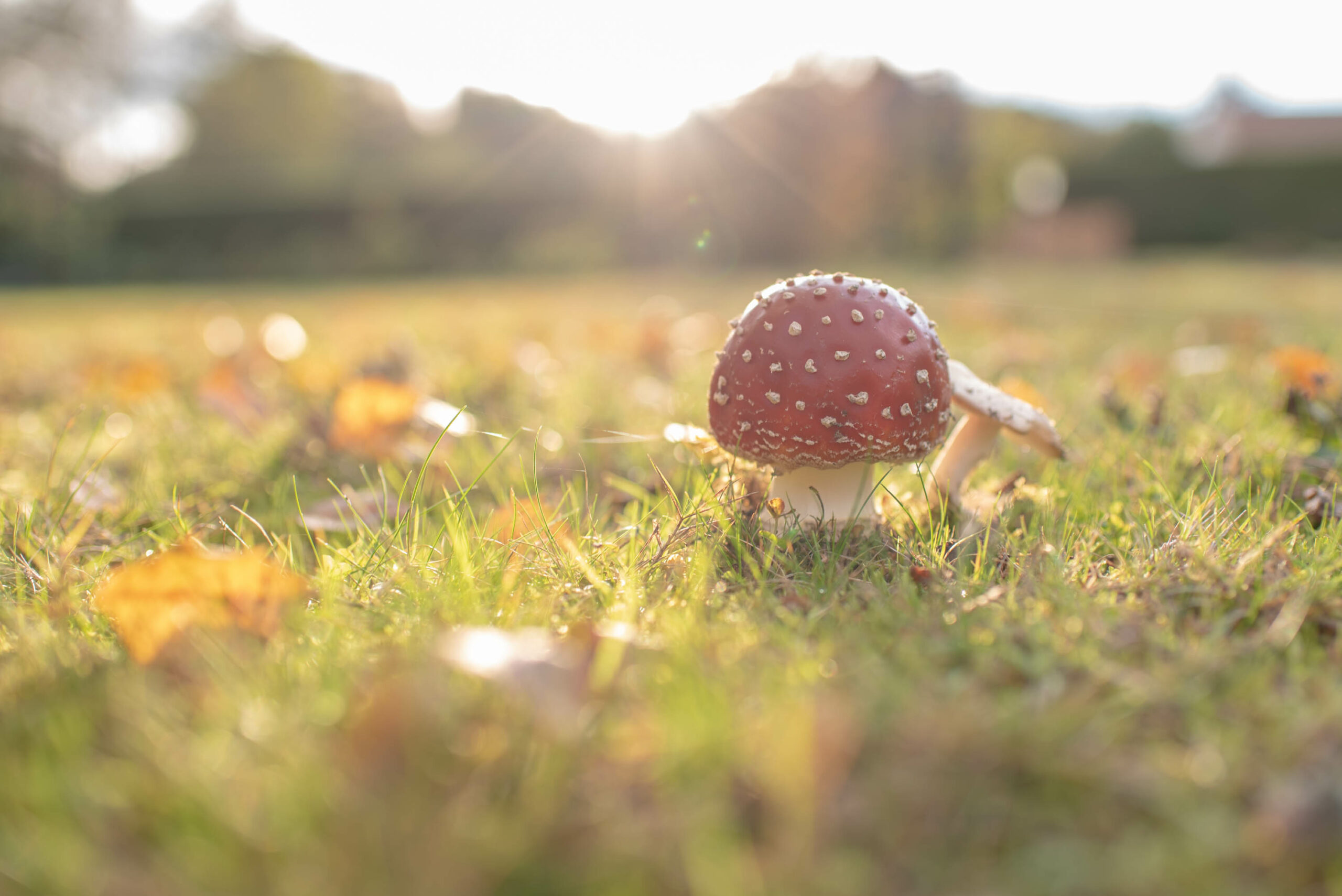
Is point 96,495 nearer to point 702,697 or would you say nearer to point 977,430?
point 702,697

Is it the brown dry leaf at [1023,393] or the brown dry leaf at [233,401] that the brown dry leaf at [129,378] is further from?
the brown dry leaf at [1023,393]

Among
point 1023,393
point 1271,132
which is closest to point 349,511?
point 1023,393

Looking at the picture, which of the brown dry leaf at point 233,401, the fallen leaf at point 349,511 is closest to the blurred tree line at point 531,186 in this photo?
the brown dry leaf at point 233,401

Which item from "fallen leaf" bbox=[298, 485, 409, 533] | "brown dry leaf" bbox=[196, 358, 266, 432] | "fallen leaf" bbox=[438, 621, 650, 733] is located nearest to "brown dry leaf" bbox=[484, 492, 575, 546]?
"fallen leaf" bbox=[298, 485, 409, 533]

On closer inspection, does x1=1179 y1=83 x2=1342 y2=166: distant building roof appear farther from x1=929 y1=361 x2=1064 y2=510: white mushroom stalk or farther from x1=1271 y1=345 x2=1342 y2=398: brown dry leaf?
x1=929 y1=361 x2=1064 y2=510: white mushroom stalk

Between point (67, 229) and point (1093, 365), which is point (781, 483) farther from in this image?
point (67, 229)

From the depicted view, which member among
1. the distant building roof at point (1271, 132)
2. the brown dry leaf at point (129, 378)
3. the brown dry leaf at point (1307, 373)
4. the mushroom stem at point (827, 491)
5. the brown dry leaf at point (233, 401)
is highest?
the distant building roof at point (1271, 132)
